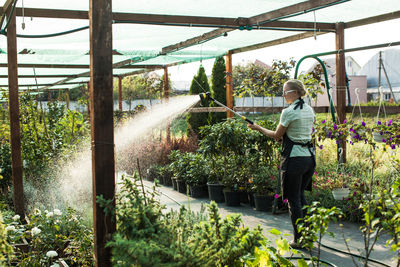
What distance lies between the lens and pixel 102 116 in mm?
2477

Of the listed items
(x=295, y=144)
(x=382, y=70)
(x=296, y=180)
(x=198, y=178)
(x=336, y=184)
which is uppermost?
(x=382, y=70)

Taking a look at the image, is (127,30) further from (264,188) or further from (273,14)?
(264,188)

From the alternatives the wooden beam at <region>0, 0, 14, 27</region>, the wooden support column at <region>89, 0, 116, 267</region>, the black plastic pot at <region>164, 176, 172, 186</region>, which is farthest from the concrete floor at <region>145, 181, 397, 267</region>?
the wooden beam at <region>0, 0, 14, 27</region>

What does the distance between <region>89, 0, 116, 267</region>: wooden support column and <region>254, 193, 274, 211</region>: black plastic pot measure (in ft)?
11.5

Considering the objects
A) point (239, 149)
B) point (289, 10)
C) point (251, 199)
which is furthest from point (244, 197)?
point (289, 10)

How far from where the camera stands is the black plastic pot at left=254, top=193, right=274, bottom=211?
18.9 ft

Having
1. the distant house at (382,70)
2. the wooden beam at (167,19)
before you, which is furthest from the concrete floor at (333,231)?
the distant house at (382,70)

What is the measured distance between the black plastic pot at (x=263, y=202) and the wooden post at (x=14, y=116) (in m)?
2.97

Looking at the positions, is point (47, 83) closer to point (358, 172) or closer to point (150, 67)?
point (150, 67)

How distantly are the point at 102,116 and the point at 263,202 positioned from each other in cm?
373

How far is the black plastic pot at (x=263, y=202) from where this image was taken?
5.75 meters

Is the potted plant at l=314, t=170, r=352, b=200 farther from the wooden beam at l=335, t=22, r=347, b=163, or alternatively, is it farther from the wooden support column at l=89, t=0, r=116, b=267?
the wooden support column at l=89, t=0, r=116, b=267

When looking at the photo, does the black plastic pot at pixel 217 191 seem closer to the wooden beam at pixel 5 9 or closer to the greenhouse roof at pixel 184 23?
the greenhouse roof at pixel 184 23

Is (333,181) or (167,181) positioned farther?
(167,181)
